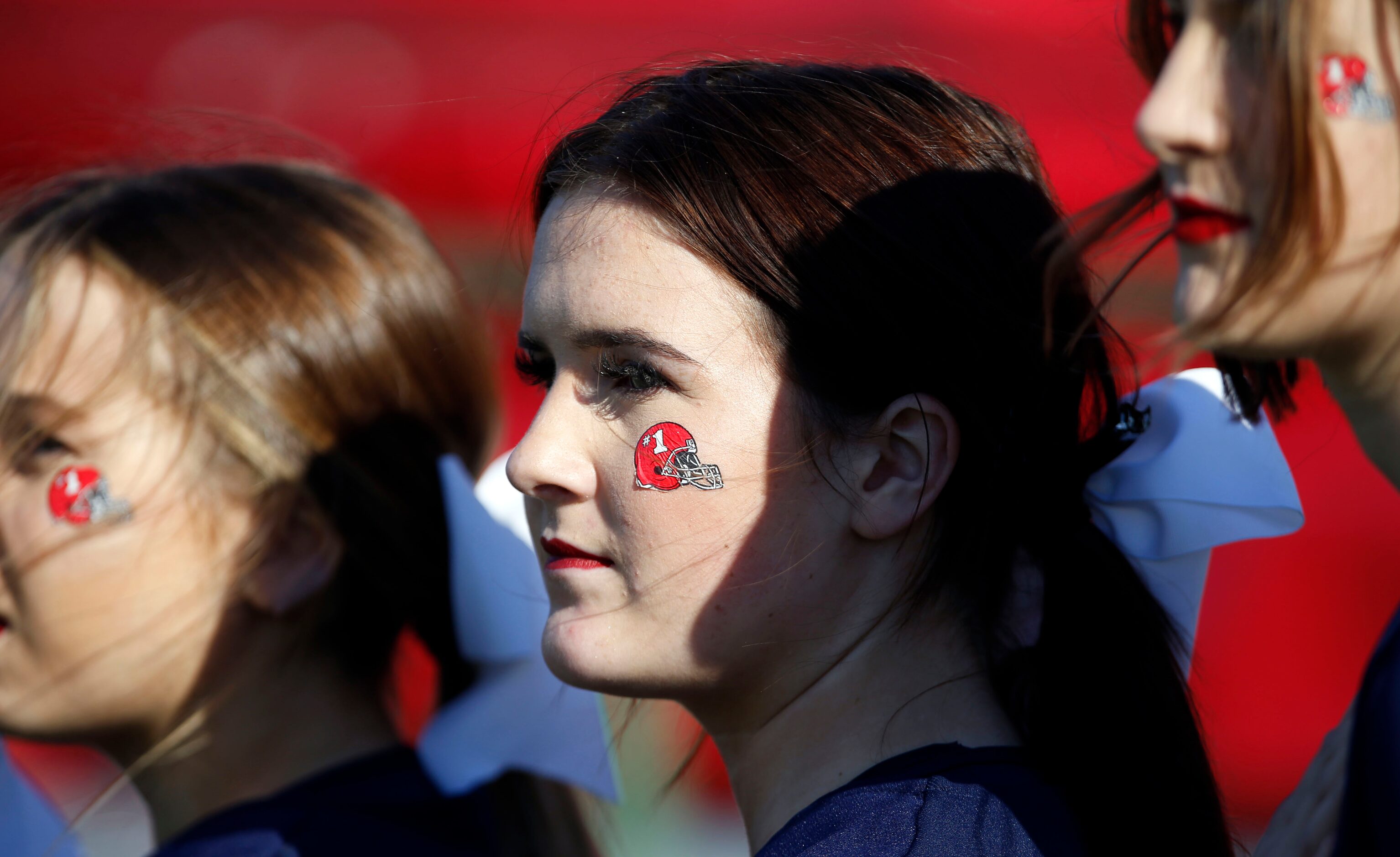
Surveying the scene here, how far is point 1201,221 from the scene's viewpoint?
935 mm

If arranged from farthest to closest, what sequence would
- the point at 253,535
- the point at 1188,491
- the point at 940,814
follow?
the point at 253,535
the point at 1188,491
the point at 940,814

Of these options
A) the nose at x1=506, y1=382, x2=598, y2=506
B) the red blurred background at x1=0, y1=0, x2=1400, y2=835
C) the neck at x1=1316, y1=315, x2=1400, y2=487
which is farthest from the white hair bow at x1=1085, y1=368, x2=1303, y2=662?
the red blurred background at x1=0, y1=0, x2=1400, y2=835

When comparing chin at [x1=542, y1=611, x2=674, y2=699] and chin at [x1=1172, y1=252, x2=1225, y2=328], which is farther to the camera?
chin at [x1=542, y1=611, x2=674, y2=699]

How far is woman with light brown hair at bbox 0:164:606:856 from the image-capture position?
5.90 feet

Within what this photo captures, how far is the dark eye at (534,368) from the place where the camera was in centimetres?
147

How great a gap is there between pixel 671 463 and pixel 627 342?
0.14 meters

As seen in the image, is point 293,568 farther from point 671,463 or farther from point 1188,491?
point 1188,491

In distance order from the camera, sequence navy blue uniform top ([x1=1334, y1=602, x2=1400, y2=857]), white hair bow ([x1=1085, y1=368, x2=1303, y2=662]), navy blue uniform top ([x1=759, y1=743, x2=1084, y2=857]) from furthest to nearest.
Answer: white hair bow ([x1=1085, y1=368, x2=1303, y2=662])
navy blue uniform top ([x1=759, y1=743, x2=1084, y2=857])
navy blue uniform top ([x1=1334, y1=602, x2=1400, y2=857])

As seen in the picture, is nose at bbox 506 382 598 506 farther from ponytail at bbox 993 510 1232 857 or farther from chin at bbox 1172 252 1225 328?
chin at bbox 1172 252 1225 328

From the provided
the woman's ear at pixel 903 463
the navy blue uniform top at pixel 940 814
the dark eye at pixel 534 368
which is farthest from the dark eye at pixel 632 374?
the navy blue uniform top at pixel 940 814

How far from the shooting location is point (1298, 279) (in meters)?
0.87

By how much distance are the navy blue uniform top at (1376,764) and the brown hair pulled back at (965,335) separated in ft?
1.46

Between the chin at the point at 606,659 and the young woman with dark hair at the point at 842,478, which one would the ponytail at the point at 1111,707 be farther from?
the chin at the point at 606,659

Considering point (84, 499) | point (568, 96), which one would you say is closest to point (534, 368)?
point (84, 499)
